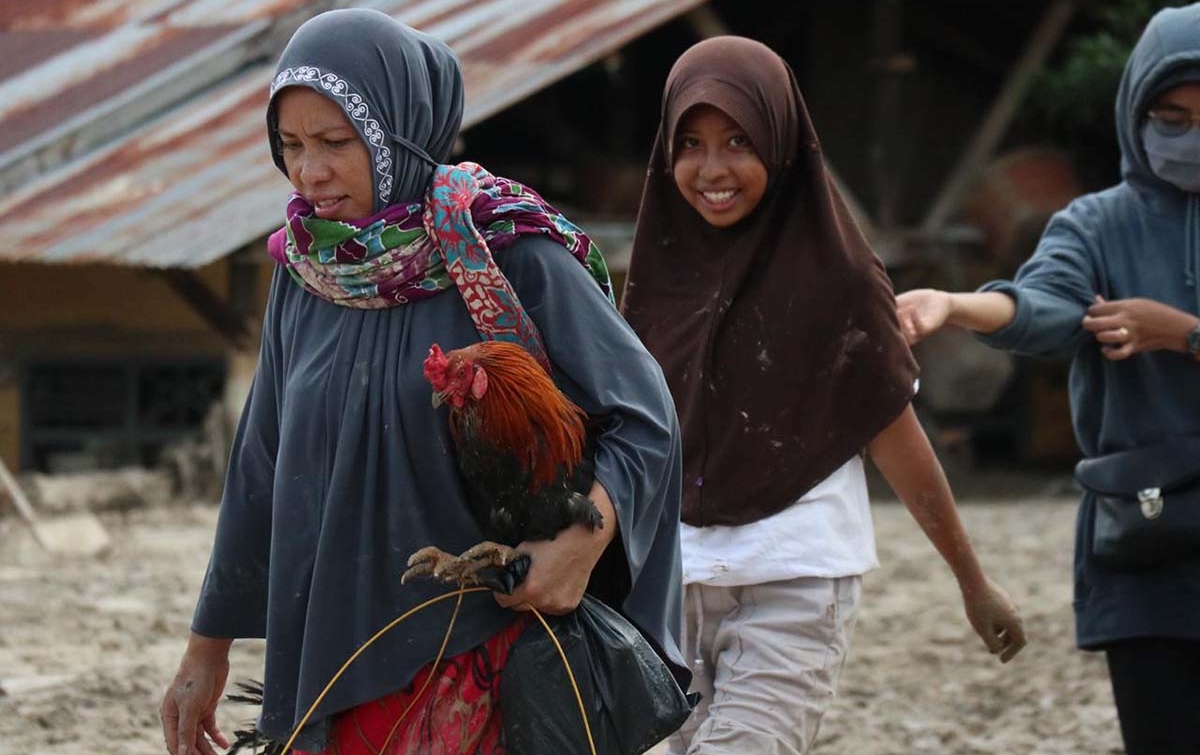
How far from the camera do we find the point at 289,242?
272 cm

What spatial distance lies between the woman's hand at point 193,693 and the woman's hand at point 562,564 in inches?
24.1

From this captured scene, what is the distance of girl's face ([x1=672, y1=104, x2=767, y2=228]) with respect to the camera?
11.5 ft

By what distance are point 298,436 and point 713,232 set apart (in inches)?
49.6

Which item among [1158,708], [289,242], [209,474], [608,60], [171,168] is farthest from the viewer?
[608,60]

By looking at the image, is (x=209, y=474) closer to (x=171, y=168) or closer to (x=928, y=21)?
(x=171, y=168)

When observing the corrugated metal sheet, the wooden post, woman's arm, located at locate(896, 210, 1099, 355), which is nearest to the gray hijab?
woman's arm, located at locate(896, 210, 1099, 355)

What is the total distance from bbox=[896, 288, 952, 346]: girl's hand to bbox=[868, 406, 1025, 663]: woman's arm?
0.18 meters

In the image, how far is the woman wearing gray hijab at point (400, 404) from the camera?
102 inches

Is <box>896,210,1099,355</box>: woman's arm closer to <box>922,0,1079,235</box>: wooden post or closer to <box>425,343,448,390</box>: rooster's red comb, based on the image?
<box>425,343,448,390</box>: rooster's red comb

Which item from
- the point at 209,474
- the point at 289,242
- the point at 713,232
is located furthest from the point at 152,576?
the point at 289,242

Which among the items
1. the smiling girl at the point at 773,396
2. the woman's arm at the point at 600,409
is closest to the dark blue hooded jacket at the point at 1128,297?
the smiling girl at the point at 773,396

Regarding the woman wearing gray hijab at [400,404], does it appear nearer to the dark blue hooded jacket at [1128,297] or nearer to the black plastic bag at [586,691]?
the black plastic bag at [586,691]

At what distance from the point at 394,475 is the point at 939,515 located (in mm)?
1455

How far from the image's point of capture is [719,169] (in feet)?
11.5
